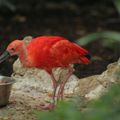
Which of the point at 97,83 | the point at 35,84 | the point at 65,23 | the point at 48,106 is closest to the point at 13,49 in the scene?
the point at 48,106

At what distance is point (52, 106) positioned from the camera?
265 inches

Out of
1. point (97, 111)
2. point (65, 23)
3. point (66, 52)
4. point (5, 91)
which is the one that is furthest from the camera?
point (65, 23)

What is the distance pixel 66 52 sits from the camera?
6707mm

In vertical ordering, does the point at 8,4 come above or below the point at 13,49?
above

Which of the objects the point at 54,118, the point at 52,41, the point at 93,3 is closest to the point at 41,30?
the point at 93,3

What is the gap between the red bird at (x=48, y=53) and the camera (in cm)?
659

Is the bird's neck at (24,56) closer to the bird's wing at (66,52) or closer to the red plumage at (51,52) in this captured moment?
the red plumage at (51,52)

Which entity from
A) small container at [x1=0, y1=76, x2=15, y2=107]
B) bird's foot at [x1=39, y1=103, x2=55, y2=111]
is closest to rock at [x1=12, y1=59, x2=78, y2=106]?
bird's foot at [x1=39, y1=103, x2=55, y2=111]

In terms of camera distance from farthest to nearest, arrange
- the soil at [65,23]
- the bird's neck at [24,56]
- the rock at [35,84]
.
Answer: the soil at [65,23]
the rock at [35,84]
the bird's neck at [24,56]

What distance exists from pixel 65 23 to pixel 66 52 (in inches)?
276

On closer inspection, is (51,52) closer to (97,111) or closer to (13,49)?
(13,49)

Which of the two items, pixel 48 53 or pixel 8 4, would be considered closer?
pixel 48 53

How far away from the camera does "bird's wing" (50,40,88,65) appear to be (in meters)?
6.62

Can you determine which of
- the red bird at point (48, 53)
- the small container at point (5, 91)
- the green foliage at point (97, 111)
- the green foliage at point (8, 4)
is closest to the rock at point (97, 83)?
the red bird at point (48, 53)
